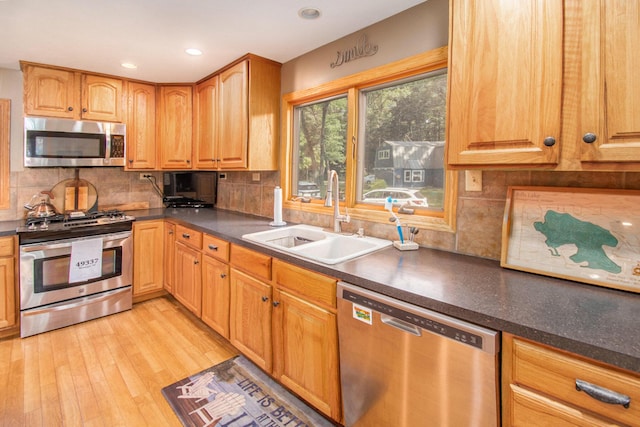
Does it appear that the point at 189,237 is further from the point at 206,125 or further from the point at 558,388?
the point at 558,388

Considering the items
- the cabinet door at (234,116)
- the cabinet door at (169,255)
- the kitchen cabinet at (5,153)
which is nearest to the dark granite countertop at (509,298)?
the cabinet door at (234,116)

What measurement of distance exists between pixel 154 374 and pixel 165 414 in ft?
1.39

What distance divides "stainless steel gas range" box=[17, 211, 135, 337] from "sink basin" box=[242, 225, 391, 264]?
154 cm

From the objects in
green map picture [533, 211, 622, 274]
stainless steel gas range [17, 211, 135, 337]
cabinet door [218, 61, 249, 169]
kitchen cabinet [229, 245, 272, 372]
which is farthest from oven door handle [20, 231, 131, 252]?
green map picture [533, 211, 622, 274]

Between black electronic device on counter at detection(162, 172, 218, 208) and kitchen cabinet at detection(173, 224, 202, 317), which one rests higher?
black electronic device on counter at detection(162, 172, 218, 208)

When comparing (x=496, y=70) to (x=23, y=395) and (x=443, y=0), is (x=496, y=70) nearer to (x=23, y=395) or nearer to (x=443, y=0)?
(x=443, y=0)

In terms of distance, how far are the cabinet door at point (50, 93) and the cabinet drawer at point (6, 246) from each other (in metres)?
1.06

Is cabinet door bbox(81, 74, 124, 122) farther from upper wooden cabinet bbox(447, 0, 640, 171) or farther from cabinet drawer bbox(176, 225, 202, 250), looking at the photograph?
upper wooden cabinet bbox(447, 0, 640, 171)

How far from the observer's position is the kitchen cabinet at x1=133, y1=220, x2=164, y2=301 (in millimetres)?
3020

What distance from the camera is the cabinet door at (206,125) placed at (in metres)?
3.00

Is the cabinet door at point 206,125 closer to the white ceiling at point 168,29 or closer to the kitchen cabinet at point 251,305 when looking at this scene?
the white ceiling at point 168,29

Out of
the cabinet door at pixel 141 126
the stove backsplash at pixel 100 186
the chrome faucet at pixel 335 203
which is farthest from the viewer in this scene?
the cabinet door at pixel 141 126

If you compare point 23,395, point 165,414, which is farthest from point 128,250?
point 165,414

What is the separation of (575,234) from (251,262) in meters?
1.62
